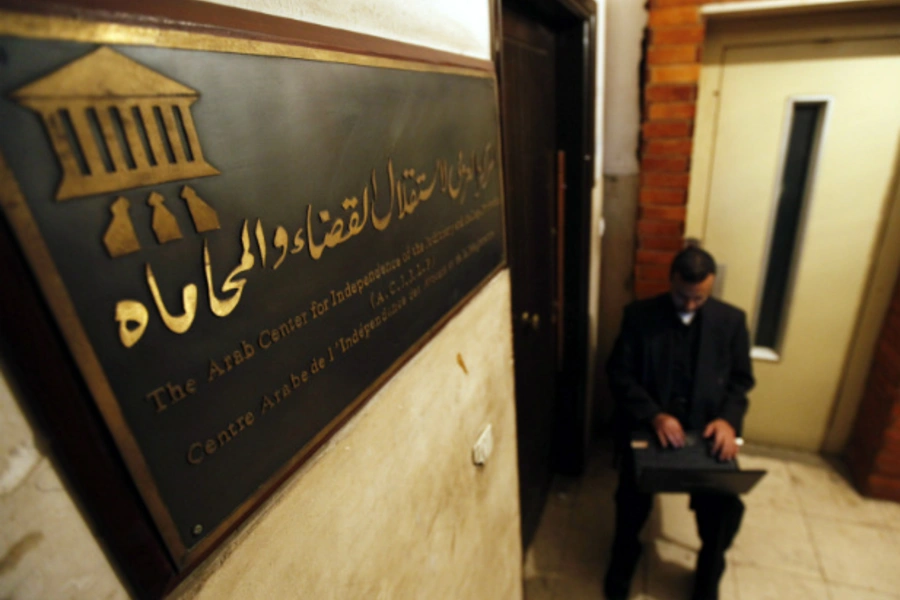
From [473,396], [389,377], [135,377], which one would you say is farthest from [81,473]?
[473,396]

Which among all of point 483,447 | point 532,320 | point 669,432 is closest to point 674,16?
point 532,320

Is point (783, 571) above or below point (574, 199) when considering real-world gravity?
below

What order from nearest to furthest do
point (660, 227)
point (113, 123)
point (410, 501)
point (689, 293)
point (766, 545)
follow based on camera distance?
point (113, 123) → point (410, 501) → point (689, 293) → point (766, 545) → point (660, 227)

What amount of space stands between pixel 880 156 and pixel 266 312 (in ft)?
7.83

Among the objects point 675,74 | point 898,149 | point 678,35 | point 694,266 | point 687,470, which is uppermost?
point 678,35

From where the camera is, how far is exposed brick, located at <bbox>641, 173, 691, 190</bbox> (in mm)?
1932

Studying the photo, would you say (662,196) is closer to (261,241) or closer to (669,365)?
(669,365)

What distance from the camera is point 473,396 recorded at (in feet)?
3.25

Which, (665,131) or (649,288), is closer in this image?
(665,131)

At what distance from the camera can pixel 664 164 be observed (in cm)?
194

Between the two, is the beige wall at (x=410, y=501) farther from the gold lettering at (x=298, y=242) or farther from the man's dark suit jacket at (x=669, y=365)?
the man's dark suit jacket at (x=669, y=365)

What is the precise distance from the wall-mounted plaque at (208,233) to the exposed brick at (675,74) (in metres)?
1.59

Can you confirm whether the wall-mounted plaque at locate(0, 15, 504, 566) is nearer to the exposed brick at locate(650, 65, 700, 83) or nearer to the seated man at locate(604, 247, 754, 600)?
the seated man at locate(604, 247, 754, 600)

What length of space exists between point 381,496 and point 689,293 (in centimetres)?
133
